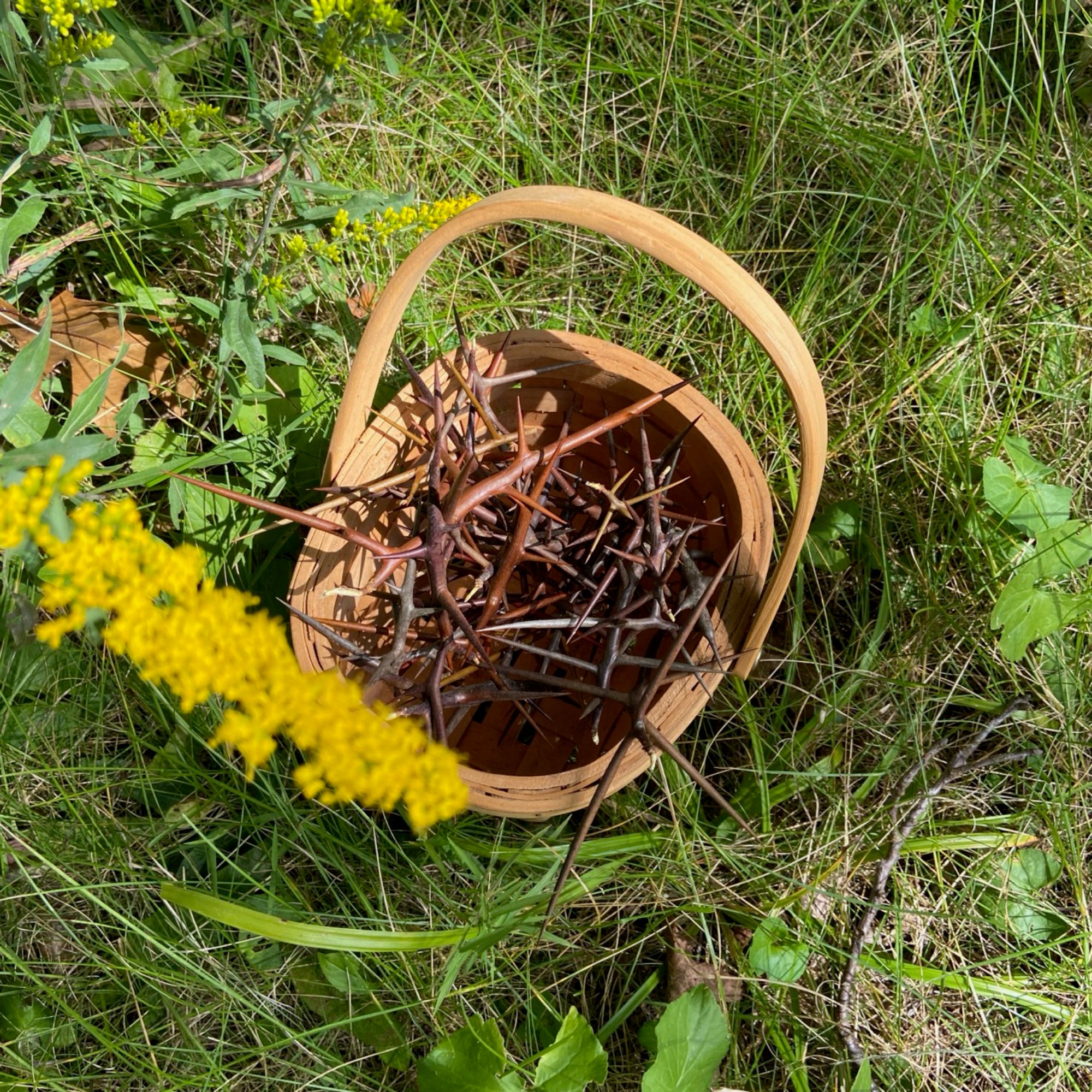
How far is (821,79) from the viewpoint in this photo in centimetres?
194

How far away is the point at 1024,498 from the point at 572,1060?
1173 mm

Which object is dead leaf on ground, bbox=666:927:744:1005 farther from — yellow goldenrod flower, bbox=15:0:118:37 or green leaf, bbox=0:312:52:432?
yellow goldenrod flower, bbox=15:0:118:37

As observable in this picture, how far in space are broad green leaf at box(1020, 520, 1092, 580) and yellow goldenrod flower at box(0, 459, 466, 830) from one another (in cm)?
124

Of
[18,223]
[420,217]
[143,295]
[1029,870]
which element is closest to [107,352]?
[143,295]

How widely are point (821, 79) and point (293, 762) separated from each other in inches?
67.4

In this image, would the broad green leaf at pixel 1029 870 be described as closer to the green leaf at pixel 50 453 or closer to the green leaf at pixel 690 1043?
the green leaf at pixel 690 1043

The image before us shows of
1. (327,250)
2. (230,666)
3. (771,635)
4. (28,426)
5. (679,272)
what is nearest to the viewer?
(230,666)

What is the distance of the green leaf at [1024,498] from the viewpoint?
62.5 inches

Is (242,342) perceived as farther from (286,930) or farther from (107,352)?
(286,930)

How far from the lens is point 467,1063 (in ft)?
4.39

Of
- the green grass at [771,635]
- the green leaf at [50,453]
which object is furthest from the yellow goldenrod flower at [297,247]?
the green leaf at [50,453]

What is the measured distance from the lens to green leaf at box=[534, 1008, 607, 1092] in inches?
53.2

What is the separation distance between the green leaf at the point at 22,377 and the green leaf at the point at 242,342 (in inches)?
16.0

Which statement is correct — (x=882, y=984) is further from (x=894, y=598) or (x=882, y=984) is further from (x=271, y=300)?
(x=271, y=300)
